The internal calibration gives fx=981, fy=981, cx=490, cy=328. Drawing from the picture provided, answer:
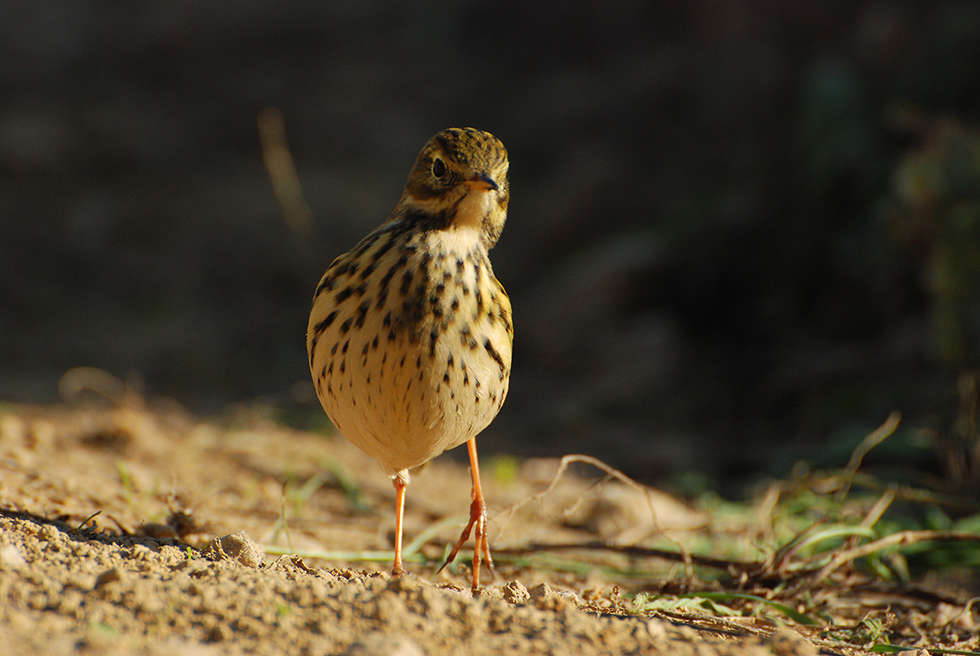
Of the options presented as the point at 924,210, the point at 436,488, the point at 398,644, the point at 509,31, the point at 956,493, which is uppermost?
the point at 509,31

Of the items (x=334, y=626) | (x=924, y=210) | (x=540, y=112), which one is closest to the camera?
(x=334, y=626)

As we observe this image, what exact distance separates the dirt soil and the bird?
0.47m

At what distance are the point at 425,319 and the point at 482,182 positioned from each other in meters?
0.49

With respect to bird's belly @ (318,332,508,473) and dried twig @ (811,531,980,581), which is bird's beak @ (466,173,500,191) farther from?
dried twig @ (811,531,980,581)

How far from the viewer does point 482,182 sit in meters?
3.18

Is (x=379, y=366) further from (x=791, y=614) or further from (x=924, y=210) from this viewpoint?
(x=924, y=210)

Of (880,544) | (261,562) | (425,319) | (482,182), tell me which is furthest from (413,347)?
(880,544)

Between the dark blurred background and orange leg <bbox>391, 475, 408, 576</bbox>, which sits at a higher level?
the dark blurred background

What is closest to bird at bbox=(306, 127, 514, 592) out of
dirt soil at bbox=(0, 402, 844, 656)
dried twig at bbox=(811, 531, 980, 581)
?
dirt soil at bbox=(0, 402, 844, 656)

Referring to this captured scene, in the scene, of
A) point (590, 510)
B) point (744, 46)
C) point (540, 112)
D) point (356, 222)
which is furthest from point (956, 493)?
point (540, 112)

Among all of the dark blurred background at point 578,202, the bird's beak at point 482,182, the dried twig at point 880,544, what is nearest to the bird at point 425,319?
the bird's beak at point 482,182

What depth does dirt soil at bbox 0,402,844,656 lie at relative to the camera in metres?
2.32

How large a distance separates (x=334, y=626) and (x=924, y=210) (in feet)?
17.6

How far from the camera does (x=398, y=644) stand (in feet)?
7.34
